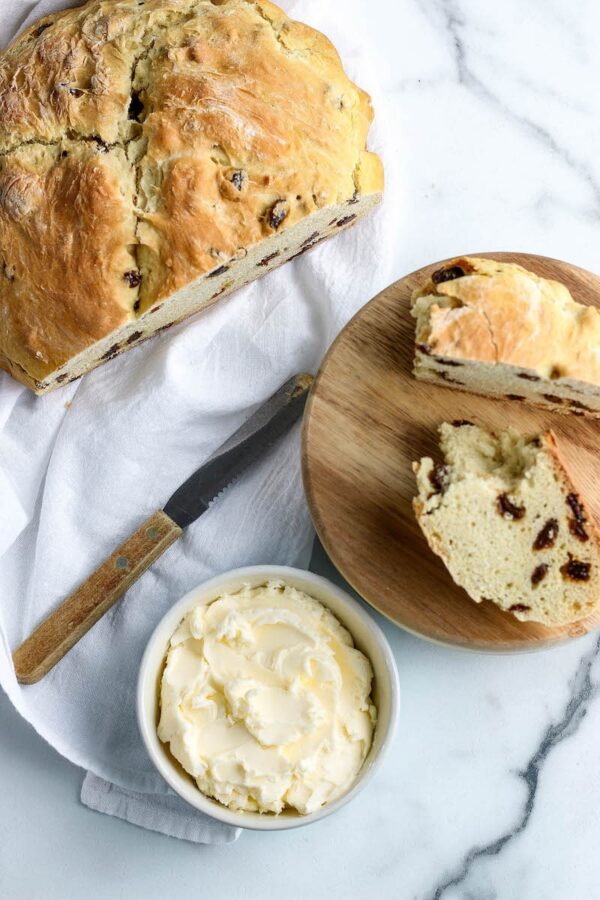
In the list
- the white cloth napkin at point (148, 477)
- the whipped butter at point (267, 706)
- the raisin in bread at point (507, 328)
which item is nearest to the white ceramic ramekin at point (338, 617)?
the whipped butter at point (267, 706)

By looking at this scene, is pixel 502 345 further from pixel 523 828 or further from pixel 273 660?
pixel 523 828

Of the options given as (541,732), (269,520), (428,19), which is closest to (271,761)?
(269,520)

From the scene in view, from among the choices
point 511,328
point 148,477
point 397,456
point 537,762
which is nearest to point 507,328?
point 511,328

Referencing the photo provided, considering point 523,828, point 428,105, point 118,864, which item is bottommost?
point 523,828

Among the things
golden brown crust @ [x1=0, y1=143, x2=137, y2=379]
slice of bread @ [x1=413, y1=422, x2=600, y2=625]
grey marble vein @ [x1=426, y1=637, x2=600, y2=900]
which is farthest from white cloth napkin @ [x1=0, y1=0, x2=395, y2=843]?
grey marble vein @ [x1=426, y1=637, x2=600, y2=900]

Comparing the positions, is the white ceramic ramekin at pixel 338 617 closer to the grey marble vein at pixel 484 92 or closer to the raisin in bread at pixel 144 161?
the raisin in bread at pixel 144 161

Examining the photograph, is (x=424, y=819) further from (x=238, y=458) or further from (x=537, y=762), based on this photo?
(x=238, y=458)
